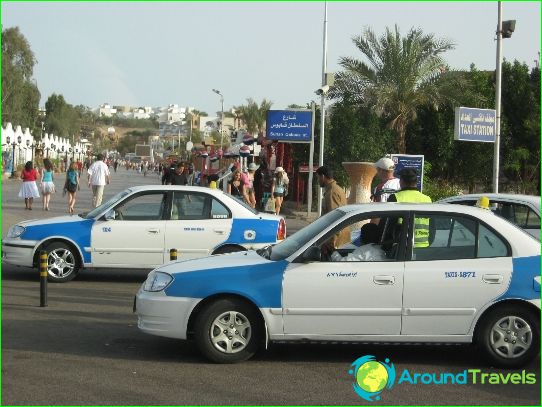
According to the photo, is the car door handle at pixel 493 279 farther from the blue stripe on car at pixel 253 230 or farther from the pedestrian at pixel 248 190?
the pedestrian at pixel 248 190

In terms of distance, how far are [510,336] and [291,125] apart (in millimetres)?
22060

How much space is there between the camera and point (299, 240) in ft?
26.6

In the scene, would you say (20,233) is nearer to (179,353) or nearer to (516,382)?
(179,353)

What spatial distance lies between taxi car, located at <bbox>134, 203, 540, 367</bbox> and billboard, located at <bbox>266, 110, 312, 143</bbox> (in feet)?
71.0

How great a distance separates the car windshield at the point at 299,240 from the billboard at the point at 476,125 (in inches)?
439

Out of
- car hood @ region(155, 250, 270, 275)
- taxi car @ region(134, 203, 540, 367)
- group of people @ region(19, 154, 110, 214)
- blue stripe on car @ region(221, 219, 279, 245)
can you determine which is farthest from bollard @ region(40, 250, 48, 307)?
group of people @ region(19, 154, 110, 214)

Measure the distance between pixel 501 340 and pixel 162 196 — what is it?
6468mm

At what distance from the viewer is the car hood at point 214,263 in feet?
25.7

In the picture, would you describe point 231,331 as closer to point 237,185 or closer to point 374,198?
point 374,198

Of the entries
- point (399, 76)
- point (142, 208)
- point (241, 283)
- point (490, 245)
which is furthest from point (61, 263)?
point (399, 76)

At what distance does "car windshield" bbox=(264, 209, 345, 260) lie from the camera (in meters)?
7.92

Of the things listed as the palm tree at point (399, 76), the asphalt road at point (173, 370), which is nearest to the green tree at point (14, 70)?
the palm tree at point (399, 76)

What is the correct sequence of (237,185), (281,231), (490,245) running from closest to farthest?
(490,245), (281,231), (237,185)

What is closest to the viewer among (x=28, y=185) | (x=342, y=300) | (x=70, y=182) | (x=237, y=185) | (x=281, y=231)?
(x=342, y=300)
